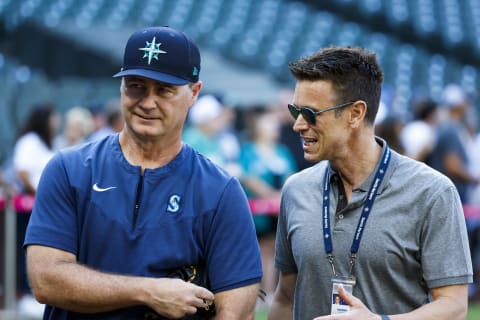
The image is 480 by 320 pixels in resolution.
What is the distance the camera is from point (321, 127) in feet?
12.6

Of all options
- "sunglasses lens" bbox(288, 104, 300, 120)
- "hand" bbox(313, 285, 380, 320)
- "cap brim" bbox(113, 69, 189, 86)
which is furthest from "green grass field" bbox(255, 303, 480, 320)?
"cap brim" bbox(113, 69, 189, 86)

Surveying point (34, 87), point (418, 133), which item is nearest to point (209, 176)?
point (418, 133)

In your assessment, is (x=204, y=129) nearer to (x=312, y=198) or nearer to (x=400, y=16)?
(x=312, y=198)

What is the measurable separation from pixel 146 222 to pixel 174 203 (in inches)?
5.2

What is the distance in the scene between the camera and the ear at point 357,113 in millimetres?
3893

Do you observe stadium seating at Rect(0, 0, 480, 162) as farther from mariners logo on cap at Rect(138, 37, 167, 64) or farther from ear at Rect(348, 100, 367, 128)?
mariners logo on cap at Rect(138, 37, 167, 64)

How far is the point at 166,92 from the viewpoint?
3.47 meters

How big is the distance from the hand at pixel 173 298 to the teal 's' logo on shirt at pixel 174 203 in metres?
0.28

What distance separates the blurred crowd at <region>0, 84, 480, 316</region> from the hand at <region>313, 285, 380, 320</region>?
494 cm

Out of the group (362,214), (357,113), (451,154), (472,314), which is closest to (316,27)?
(451,154)

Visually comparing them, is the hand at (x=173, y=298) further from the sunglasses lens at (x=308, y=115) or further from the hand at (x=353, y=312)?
the sunglasses lens at (x=308, y=115)

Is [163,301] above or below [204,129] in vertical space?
below

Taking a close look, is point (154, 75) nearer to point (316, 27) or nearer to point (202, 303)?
point (202, 303)

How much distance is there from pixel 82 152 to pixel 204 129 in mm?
6087
